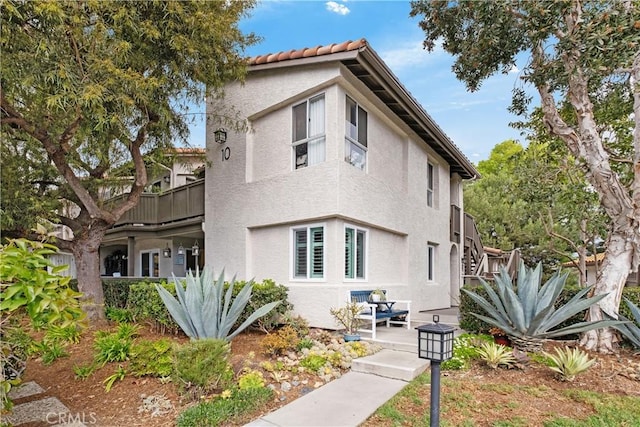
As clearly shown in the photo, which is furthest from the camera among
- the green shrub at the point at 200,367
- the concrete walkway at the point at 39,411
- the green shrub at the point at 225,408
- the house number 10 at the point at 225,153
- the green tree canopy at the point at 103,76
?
the house number 10 at the point at 225,153

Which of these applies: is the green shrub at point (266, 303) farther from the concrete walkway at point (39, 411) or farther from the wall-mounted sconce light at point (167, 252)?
the wall-mounted sconce light at point (167, 252)

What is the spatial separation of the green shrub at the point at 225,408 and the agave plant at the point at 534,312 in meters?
3.69

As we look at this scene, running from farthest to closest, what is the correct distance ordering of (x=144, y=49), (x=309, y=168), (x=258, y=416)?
1. (x=309, y=168)
2. (x=144, y=49)
3. (x=258, y=416)

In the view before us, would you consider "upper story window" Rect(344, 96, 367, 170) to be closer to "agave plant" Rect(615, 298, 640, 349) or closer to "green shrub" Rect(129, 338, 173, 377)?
"green shrub" Rect(129, 338, 173, 377)

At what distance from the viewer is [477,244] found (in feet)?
70.5

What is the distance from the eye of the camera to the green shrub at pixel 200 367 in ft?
18.4

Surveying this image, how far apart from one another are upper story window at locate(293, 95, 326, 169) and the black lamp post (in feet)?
19.8

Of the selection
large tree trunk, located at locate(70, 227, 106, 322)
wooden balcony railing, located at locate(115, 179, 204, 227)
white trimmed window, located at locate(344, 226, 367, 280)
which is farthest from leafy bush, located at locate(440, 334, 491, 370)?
large tree trunk, located at locate(70, 227, 106, 322)

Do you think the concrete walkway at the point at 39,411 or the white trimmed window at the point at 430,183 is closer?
the concrete walkway at the point at 39,411

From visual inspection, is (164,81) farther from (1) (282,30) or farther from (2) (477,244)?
(2) (477,244)

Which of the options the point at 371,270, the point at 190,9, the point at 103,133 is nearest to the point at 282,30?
the point at 190,9

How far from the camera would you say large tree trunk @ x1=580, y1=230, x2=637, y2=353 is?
7770mm

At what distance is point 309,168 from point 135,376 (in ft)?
18.9

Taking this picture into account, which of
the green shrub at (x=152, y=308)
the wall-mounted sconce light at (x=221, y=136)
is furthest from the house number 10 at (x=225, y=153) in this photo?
the green shrub at (x=152, y=308)
